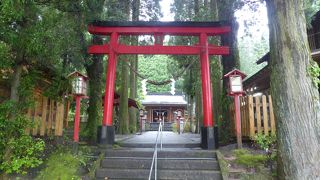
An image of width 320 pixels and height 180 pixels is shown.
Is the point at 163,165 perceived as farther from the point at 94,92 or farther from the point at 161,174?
the point at 94,92

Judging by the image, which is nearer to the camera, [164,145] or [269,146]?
[269,146]

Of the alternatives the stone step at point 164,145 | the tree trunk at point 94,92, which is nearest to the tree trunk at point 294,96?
the stone step at point 164,145

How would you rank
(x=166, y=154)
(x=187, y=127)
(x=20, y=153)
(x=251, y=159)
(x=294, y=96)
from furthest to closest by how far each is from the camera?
1. (x=187, y=127)
2. (x=166, y=154)
3. (x=251, y=159)
4. (x=20, y=153)
5. (x=294, y=96)

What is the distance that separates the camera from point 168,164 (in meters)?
6.33

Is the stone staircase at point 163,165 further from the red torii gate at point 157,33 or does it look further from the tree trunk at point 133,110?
the tree trunk at point 133,110

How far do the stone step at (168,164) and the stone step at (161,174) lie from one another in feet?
0.72

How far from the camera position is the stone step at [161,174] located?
5.86 m

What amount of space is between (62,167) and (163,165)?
219 centimetres

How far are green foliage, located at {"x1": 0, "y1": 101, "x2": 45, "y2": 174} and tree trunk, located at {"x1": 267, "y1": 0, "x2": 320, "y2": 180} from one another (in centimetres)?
478

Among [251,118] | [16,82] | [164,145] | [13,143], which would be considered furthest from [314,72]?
[16,82]

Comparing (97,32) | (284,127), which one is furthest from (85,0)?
(284,127)

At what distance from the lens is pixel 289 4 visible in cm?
510

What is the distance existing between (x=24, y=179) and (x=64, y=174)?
0.94 metres

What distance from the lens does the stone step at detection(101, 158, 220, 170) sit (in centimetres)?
625
